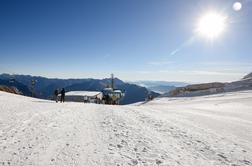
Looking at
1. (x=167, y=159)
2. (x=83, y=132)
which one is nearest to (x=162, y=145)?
(x=167, y=159)

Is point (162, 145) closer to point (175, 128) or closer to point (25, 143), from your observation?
point (175, 128)

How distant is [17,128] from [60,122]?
226 centimetres

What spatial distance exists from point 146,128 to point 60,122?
487 cm

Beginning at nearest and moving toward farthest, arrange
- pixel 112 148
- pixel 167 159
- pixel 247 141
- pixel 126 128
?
pixel 167 159
pixel 112 148
pixel 247 141
pixel 126 128

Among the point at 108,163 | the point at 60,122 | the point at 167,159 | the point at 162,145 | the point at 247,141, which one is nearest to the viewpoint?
the point at 108,163

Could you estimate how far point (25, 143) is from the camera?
7926mm

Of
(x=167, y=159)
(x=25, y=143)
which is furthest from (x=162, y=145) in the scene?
(x=25, y=143)

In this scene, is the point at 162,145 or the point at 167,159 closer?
the point at 167,159

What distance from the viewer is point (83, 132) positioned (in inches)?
383

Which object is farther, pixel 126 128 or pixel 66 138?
pixel 126 128

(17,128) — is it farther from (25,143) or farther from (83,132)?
(83,132)

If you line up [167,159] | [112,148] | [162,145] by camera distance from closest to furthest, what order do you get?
[167,159], [112,148], [162,145]

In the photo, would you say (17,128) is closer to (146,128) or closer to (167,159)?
(146,128)

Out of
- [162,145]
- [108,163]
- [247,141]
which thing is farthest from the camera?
[247,141]
